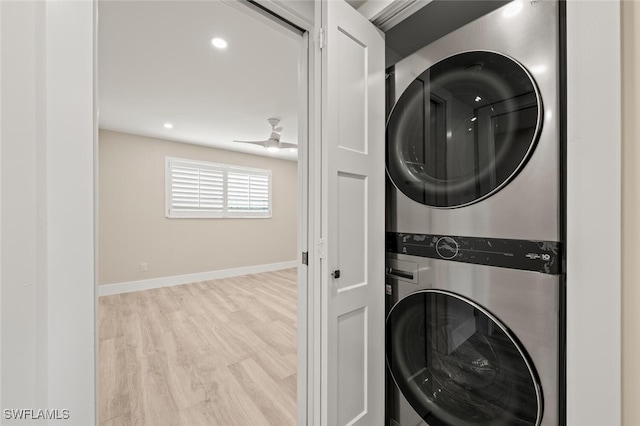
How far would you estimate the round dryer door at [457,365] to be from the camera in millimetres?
863

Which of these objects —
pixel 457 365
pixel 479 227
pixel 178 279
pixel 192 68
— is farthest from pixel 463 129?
pixel 178 279

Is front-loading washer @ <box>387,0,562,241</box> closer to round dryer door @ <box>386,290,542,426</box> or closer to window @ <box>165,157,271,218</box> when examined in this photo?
round dryer door @ <box>386,290,542,426</box>

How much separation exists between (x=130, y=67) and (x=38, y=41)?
2.01 m

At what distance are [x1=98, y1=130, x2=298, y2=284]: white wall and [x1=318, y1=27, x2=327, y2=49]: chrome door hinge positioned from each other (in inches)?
133

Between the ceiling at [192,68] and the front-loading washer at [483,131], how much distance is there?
28.2 inches

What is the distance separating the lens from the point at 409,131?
117 cm

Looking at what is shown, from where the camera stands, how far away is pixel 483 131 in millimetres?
954

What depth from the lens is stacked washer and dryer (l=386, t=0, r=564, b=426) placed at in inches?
31.6

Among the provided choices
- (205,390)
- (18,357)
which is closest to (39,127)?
(18,357)
